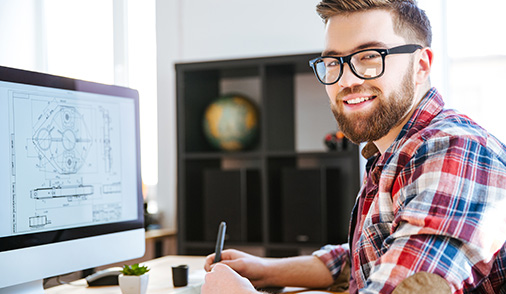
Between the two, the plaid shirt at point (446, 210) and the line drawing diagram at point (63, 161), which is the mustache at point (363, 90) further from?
the line drawing diagram at point (63, 161)

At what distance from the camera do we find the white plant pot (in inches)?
56.6

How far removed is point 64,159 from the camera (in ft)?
4.75

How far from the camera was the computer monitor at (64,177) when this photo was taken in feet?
4.31

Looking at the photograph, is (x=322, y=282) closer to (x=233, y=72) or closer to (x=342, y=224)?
(x=342, y=224)

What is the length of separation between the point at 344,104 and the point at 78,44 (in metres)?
2.23

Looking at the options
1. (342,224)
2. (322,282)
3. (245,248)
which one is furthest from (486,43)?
(322,282)

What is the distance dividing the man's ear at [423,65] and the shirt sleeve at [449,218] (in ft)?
1.18

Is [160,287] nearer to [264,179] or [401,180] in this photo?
[401,180]

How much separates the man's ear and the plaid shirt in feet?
0.78

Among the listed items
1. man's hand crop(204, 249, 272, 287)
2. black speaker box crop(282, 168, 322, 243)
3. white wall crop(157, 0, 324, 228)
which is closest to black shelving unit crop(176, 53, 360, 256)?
black speaker box crop(282, 168, 322, 243)

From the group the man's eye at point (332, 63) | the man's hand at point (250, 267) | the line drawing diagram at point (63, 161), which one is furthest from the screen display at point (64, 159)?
the man's eye at point (332, 63)

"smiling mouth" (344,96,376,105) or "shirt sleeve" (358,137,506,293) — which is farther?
"smiling mouth" (344,96,376,105)

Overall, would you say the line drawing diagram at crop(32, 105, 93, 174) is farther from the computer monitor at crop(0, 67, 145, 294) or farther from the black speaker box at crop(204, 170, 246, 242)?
the black speaker box at crop(204, 170, 246, 242)

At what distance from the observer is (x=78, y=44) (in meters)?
3.27
